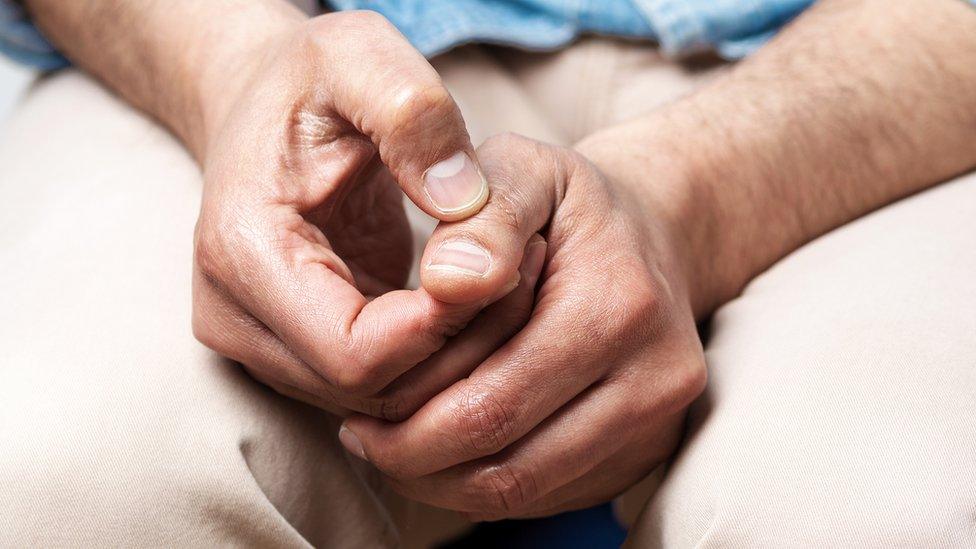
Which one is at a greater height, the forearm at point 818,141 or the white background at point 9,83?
the forearm at point 818,141

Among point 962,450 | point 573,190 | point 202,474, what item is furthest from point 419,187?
point 962,450

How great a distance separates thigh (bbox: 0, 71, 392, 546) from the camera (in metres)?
0.54

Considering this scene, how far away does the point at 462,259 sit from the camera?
50 cm

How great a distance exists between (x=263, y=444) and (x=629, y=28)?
0.55 meters

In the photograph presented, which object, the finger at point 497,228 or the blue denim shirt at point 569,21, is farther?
the blue denim shirt at point 569,21

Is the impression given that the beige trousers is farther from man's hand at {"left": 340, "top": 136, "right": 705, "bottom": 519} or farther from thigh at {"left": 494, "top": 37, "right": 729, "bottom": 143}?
thigh at {"left": 494, "top": 37, "right": 729, "bottom": 143}

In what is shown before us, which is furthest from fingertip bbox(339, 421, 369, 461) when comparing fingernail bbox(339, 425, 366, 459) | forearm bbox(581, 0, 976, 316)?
forearm bbox(581, 0, 976, 316)

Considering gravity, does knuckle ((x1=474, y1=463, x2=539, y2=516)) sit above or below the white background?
above

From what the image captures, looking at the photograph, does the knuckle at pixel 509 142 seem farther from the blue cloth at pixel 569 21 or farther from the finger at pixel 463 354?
the blue cloth at pixel 569 21

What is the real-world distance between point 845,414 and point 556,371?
189mm

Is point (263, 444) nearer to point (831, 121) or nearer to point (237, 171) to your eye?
point (237, 171)

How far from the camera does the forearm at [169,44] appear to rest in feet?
2.42

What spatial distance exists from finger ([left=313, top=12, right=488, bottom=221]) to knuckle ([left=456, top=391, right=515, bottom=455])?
11cm

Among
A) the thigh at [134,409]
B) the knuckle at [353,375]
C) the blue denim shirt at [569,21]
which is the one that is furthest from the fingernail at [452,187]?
the blue denim shirt at [569,21]
